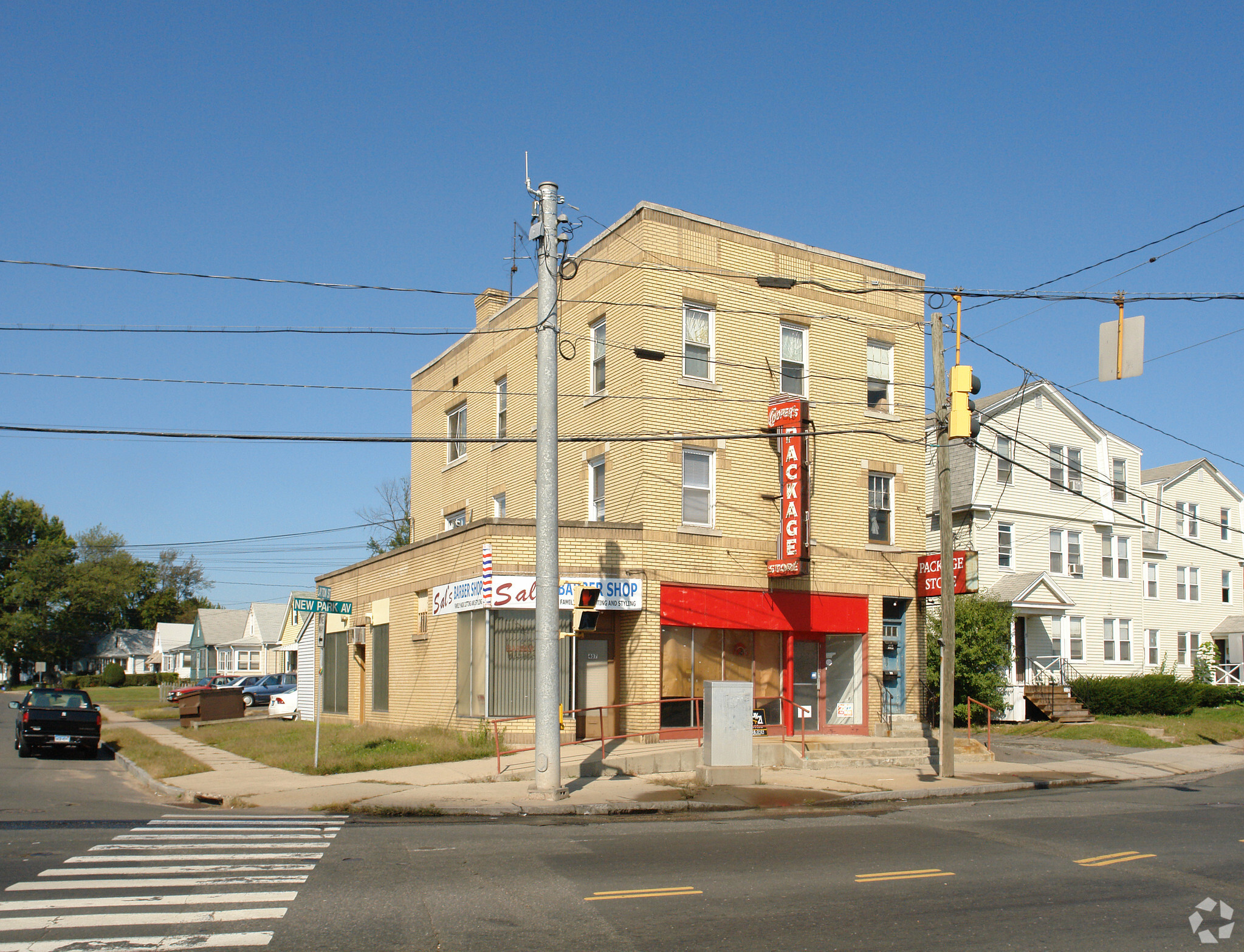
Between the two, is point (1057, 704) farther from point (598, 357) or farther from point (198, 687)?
point (198, 687)

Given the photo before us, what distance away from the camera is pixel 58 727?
24609 mm

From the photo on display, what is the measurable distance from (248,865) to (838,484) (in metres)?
17.7

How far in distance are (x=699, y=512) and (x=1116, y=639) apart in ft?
81.4

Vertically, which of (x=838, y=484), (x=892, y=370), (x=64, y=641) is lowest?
(x=64, y=641)

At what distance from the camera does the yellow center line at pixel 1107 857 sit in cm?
1110

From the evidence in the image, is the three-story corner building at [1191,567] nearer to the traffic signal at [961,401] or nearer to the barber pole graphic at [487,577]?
the traffic signal at [961,401]

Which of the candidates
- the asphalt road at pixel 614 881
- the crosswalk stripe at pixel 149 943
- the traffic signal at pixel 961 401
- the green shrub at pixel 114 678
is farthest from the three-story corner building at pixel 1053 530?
the green shrub at pixel 114 678

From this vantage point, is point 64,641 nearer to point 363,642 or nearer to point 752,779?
point 363,642

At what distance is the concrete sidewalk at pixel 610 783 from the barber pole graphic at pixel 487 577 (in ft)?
10.6

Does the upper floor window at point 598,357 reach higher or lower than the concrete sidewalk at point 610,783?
higher

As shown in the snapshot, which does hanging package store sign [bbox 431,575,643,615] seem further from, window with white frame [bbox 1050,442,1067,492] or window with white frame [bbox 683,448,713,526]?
window with white frame [bbox 1050,442,1067,492]

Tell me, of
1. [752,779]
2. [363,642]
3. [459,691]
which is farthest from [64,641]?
[752,779]

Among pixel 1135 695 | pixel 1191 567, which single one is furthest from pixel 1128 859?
pixel 1191 567

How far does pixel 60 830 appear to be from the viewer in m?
12.0
